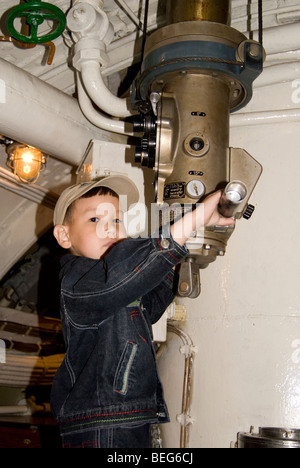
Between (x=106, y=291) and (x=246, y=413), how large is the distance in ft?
2.21

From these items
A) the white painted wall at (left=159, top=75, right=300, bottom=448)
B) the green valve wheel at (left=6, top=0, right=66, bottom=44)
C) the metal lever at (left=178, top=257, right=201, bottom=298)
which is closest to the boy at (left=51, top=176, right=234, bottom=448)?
the metal lever at (left=178, top=257, right=201, bottom=298)

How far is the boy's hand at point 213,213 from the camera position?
3.90ft

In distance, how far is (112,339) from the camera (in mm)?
1317

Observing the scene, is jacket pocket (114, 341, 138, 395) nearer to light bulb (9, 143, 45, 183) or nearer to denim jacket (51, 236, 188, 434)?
denim jacket (51, 236, 188, 434)

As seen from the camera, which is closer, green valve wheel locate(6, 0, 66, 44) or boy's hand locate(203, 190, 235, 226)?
boy's hand locate(203, 190, 235, 226)

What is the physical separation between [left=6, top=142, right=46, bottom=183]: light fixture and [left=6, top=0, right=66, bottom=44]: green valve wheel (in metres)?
0.68

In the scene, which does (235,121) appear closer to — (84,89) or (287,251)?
(287,251)

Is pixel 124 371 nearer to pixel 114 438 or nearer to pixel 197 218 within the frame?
pixel 114 438

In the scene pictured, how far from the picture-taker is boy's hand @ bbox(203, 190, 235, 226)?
3.90ft

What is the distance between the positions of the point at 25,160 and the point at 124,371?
1.49m

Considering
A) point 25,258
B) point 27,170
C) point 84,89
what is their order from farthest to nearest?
point 25,258, point 27,170, point 84,89

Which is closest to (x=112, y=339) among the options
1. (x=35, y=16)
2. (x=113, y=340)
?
(x=113, y=340)

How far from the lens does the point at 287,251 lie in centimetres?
159

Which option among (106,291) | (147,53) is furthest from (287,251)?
(147,53)
